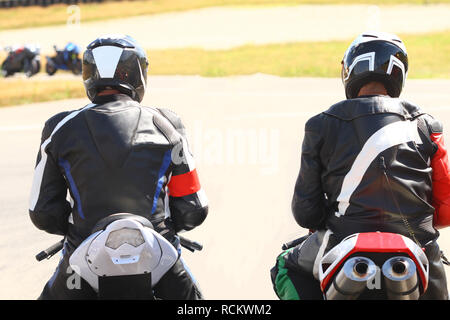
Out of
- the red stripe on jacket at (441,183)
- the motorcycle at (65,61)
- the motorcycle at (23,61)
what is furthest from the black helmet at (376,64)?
the motorcycle at (23,61)

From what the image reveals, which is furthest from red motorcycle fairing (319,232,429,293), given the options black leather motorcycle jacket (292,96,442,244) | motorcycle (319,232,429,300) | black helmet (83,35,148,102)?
black helmet (83,35,148,102)

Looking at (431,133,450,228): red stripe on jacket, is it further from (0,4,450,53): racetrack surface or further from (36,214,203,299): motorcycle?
(0,4,450,53): racetrack surface

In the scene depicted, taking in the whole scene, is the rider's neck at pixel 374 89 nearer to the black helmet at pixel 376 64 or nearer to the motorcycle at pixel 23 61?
the black helmet at pixel 376 64

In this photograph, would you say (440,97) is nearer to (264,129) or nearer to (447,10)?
(264,129)

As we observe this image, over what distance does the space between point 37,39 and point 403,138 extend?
46.8m

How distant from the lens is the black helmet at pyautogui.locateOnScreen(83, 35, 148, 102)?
4.53 meters

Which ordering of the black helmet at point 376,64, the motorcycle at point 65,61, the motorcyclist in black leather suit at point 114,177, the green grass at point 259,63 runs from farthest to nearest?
the motorcycle at point 65,61
the green grass at point 259,63
the black helmet at point 376,64
the motorcyclist in black leather suit at point 114,177

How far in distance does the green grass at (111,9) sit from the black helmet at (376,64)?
179ft

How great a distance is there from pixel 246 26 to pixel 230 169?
39004 mm

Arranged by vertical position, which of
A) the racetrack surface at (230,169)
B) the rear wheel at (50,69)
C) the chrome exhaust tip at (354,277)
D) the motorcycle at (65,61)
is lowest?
the rear wheel at (50,69)

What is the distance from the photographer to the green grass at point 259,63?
23.8m

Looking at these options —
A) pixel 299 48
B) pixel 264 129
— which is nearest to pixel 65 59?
pixel 299 48

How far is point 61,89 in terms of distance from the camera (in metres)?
23.5

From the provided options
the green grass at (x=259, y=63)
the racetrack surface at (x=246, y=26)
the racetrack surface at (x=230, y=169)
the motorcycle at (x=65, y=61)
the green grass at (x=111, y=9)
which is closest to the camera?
the racetrack surface at (x=230, y=169)
